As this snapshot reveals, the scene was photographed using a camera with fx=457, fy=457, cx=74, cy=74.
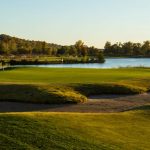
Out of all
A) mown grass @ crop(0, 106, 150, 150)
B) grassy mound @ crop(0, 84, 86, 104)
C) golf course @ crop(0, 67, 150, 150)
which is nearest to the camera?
mown grass @ crop(0, 106, 150, 150)

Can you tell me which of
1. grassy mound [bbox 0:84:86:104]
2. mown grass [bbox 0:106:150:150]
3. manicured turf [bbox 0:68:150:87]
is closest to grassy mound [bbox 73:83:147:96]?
grassy mound [bbox 0:84:86:104]

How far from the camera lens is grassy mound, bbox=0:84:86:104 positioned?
26.4m

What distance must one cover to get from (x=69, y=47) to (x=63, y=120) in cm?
17489

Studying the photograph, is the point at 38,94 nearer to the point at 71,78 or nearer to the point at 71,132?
the point at 71,132

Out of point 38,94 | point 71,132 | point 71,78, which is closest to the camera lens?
point 71,132

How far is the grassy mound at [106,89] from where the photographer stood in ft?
98.0

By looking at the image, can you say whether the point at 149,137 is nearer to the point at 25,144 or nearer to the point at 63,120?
the point at 63,120

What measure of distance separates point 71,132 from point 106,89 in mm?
14254

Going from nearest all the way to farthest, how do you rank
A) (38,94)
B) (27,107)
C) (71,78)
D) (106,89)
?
(27,107)
(38,94)
(106,89)
(71,78)

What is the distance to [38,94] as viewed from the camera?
26891 millimetres

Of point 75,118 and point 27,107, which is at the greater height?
point 75,118

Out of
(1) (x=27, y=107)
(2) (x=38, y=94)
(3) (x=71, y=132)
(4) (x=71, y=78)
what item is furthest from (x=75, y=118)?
(4) (x=71, y=78)

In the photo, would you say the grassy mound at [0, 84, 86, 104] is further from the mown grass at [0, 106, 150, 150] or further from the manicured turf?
the mown grass at [0, 106, 150, 150]

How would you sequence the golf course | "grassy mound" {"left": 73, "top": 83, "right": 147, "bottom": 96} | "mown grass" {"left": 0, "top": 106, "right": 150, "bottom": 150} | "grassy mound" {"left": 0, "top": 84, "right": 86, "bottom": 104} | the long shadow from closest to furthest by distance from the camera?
1. "mown grass" {"left": 0, "top": 106, "right": 150, "bottom": 150}
2. the golf course
3. the long shadow
4. "grassy mound" {"left": 0, "top": 84, "right": 86, "bottom": 104}
5. "grassy mound" {"left": 73, "top": 83, "right": 147, "bottom": 96}
